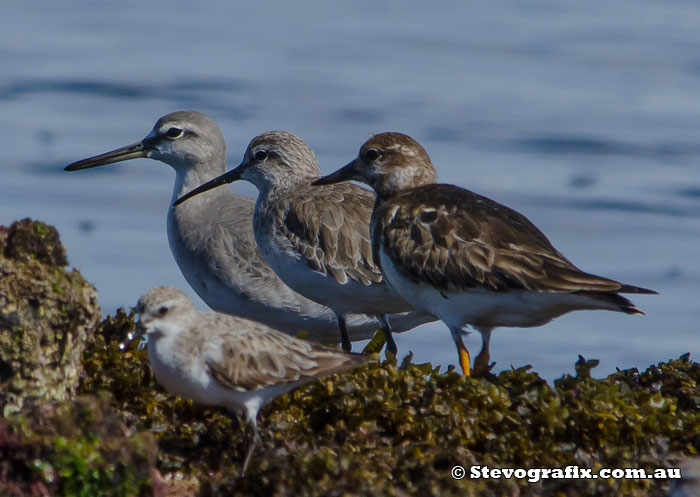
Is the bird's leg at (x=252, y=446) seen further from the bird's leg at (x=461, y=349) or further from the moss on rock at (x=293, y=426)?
the bird's leg at (x=461, y=349)

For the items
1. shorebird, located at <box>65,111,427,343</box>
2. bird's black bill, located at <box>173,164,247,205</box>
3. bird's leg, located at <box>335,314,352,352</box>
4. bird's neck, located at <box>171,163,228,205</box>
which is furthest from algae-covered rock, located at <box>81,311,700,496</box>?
bird's neck, located at <box>171,163,228,205</box>

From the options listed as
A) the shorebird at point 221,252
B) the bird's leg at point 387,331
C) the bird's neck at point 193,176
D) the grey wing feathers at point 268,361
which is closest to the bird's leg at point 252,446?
the grey wing feathers at point 268,361

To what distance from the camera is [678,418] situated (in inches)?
279

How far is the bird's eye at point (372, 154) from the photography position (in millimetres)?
9383

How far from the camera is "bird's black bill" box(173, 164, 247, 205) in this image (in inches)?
426

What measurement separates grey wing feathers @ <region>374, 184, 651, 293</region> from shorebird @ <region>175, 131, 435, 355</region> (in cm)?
96

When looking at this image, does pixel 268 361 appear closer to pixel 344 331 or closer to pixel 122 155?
pixel 344 331

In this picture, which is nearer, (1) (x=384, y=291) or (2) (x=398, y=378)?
(2) (x=398, y=378)

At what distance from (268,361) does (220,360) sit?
27cm

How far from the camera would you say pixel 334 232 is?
9.67m

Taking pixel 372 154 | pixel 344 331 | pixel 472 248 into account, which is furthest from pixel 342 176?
pixel 472 248

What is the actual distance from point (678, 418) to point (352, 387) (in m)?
1.96

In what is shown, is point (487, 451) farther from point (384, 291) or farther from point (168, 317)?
point (384, 291)

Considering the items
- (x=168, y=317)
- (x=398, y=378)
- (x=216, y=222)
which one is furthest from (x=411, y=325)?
(x=168, y=317)
